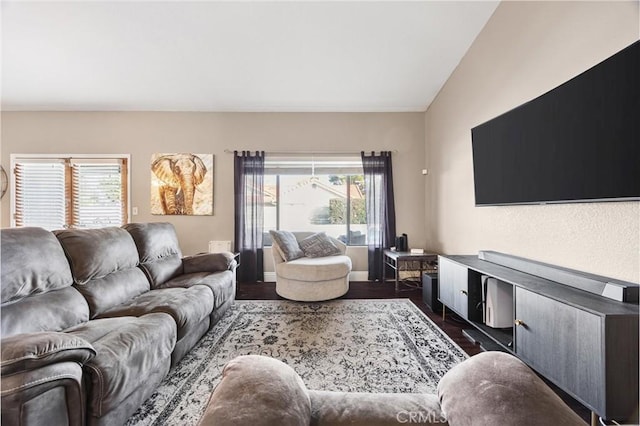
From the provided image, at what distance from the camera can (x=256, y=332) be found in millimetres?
2461

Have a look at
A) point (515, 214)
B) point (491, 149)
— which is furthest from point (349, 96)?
point (515, 214)

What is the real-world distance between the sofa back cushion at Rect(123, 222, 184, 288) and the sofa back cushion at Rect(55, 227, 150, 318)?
0.14 m

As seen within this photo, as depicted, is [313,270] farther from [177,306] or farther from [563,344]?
[563,344]

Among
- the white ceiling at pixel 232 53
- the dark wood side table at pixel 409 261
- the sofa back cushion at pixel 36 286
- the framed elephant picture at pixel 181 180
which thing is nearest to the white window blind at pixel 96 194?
the framed elephant picture at pixel 181 180

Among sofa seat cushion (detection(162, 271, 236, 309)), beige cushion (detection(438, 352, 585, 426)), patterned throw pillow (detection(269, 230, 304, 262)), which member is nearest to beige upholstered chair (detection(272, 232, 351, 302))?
patterned throw pillow (detection(269, 230, 304, 262))

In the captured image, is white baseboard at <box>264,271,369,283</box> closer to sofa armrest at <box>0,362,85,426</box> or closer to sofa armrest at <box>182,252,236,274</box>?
sofa armrest at <box>182,252,236,274</box>

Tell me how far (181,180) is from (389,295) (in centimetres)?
371

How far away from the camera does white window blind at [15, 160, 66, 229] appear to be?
4191 millimetres

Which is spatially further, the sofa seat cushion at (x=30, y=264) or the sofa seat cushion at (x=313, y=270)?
the sofa seat cushion at (x=313, y=270)

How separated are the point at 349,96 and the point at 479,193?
94.2 inches

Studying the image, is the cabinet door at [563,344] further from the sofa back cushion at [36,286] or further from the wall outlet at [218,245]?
the wall outlet at [218,245]

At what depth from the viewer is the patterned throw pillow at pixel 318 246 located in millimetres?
3799

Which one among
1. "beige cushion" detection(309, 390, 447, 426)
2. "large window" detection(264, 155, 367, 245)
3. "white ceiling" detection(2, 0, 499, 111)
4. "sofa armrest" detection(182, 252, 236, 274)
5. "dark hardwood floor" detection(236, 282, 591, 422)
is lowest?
"dark hardwood floor" detection(236, 282, 591, 422)

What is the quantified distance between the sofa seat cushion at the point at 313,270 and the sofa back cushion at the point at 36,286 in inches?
76.3
